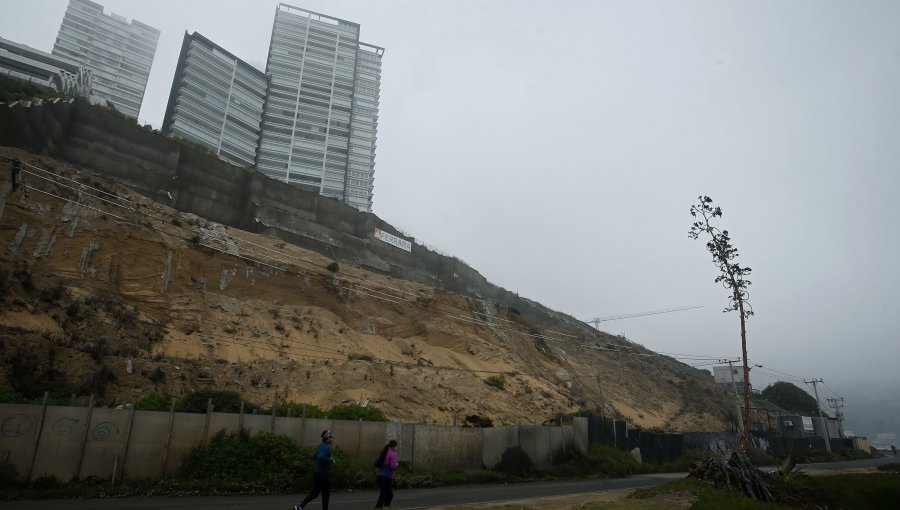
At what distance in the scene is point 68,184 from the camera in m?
30.7

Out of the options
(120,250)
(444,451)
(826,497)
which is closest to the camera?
(826,497)

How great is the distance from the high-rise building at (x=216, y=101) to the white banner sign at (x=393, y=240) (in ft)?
172

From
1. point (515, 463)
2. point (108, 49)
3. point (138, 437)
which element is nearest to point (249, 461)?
point (138, 437)

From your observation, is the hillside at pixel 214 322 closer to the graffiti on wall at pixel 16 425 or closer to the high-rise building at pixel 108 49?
the graffiti on wall at pixel 16 425

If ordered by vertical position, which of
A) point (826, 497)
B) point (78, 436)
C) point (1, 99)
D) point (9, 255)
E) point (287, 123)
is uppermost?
point (287, 123)

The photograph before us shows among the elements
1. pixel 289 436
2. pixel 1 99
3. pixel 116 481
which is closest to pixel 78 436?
pixel 116 481

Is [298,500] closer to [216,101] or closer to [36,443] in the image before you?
[36,443]

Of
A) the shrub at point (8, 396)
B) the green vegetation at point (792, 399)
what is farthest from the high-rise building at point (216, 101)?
the green vegetation at point (792, 399)

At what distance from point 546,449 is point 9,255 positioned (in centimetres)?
2737

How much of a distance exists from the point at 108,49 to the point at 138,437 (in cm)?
15557

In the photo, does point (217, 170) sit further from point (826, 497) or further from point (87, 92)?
point (87, 92)

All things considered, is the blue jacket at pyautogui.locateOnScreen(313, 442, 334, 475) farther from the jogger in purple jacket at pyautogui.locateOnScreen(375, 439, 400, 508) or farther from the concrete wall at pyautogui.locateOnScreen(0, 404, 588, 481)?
the concrete wall at pyautogui.locateOnScreen(0, 404, 588, 481)

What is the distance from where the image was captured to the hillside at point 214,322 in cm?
2244

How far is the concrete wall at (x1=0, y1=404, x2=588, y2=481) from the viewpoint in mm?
12570
